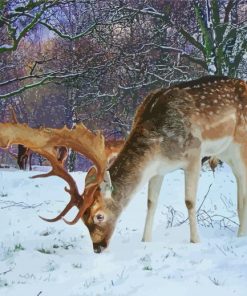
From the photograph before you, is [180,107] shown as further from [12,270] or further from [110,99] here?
[110,99]

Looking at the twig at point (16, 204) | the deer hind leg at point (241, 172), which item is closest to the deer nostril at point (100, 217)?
the deer hind leg at point (241, 172)

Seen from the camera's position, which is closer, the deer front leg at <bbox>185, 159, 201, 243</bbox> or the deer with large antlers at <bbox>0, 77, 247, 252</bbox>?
the deer with large antlers at <bbox>0, 77, 247, 252</bbox>

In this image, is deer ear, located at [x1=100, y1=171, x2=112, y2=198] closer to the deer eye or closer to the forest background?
the deer eye

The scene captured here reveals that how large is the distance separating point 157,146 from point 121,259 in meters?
1.50

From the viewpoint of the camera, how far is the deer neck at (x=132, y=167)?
698cm

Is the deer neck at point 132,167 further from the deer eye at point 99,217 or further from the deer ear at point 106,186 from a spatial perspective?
the deer eye at point 99,217

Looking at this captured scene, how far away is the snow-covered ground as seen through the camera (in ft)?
17.0

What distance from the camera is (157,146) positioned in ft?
23.6

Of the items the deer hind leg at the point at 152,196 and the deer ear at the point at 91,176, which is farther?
the deer hind leg at the point at 152,196

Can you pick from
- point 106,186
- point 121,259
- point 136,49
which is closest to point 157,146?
point 106,186

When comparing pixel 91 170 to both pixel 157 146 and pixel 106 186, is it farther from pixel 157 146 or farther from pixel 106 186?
pixel 157 146

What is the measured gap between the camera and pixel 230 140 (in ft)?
26.0

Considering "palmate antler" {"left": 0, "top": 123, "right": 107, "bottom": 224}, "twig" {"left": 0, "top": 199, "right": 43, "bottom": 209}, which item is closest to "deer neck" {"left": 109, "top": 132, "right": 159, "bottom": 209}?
"palmate antler" {"left": 0, "top": 123, "right": 107, "bottom": 224}

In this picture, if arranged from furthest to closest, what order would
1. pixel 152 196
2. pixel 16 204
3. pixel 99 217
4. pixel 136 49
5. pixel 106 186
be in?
pixel 136 49 < pixel 16 204 < pixel 152 196 < pixel 106 186 < pixel 99 217
